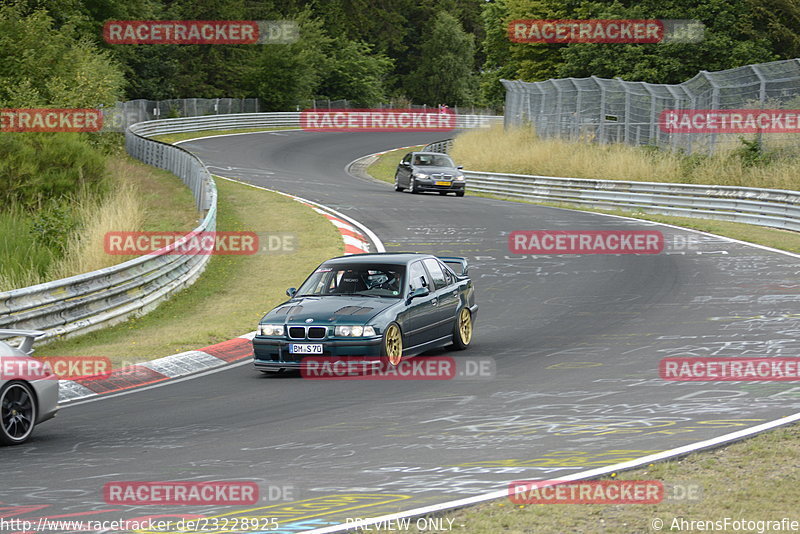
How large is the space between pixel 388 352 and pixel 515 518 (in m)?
5.91

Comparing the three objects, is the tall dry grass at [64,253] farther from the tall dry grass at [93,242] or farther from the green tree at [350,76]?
the green tree at [350,76]

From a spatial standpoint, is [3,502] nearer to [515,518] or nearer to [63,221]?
[515,518]

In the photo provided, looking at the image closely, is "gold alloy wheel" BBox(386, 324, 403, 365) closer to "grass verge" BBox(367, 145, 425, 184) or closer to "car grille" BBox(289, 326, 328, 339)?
"car grille" BBox(289, 326, 328, 339)

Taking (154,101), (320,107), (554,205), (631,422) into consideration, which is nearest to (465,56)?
(320,107)

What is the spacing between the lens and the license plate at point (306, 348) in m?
12.0

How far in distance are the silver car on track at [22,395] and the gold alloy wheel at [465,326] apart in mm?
5562

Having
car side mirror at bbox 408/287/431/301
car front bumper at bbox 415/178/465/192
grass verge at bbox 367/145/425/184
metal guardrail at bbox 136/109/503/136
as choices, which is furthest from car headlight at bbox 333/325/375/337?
metal guardrail at bbox 136/109/503/136

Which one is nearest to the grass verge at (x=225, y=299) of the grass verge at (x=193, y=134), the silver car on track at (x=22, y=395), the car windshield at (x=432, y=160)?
the silver car on track at (x=22, y=395)

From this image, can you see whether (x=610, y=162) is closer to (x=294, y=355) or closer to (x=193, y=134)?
(x=294, y=355)

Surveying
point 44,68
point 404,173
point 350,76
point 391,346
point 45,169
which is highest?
point 350,76

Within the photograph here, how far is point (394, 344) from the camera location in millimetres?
12367

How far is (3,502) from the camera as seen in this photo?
23.4 feet

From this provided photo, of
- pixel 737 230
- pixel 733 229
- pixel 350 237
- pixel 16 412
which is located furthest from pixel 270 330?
pixel 733 229

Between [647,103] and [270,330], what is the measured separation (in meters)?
27.0
